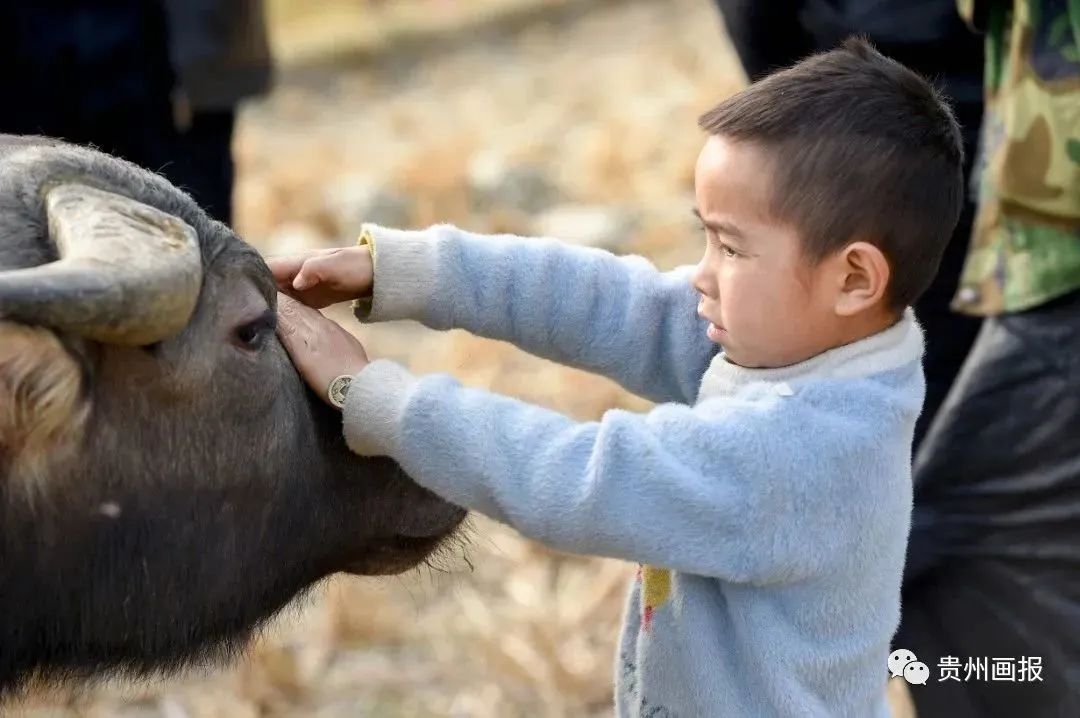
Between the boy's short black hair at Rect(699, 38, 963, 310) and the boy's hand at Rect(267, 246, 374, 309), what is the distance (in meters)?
0.59

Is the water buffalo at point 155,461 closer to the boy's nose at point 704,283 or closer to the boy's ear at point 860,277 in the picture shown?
the boy's nose at point 704,283

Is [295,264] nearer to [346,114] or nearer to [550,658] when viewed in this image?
[550,658]

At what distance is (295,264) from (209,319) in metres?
0.21

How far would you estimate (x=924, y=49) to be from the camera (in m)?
3.24

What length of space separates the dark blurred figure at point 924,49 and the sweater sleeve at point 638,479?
1.28 m

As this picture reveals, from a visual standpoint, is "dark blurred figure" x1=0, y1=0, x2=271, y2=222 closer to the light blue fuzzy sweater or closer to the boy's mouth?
the light blue fuzzy sweater

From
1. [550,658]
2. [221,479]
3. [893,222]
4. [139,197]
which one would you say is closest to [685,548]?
[893,222]

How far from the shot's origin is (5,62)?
418cm

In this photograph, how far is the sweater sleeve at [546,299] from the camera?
248cm

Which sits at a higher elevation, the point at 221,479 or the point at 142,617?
the point at 221,479

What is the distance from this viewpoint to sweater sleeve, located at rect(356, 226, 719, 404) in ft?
8.13

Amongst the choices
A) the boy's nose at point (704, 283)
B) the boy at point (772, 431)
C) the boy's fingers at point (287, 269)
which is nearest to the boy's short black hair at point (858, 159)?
the boy at point (772, 431)

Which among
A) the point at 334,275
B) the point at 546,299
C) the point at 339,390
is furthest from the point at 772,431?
the point at 334,275

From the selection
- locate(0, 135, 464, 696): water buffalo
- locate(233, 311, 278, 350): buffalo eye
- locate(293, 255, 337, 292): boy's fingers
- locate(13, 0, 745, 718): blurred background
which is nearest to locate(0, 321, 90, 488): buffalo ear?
locate(0, 135, 464, 696): water buffalo
